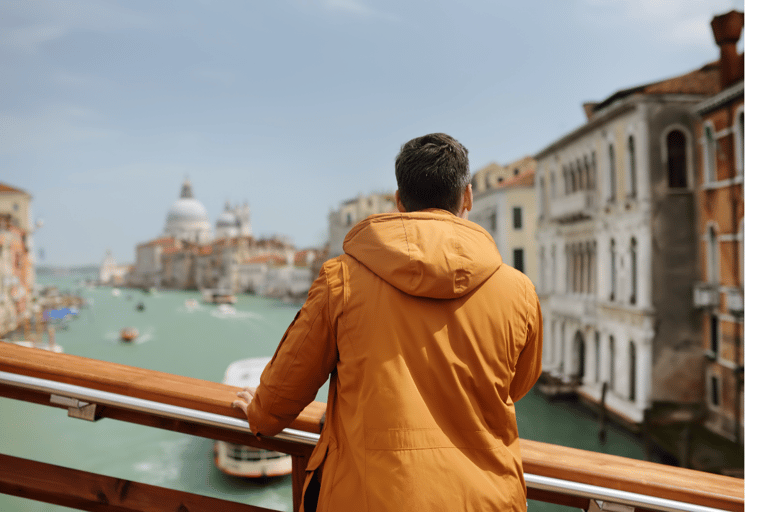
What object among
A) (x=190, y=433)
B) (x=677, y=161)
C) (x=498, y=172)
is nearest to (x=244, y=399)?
(x=190, y=433)

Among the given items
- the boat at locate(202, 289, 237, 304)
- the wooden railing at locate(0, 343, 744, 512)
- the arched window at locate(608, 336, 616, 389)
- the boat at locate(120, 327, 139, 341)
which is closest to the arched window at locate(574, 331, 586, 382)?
the arched window at locate(608, 336, 616, 389)

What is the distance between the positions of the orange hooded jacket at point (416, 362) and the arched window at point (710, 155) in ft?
15.0

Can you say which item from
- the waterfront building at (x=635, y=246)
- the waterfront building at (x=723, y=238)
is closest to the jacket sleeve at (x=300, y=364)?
the waterfront building at (x=723, y=238)

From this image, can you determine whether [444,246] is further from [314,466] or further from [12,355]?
[12,355]

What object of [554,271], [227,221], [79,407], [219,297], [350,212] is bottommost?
[219,297]

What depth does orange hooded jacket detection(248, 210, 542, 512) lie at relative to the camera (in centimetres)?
30

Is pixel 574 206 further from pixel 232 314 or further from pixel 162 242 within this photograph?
pixel 162 242

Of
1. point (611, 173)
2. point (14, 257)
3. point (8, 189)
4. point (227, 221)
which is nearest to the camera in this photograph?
point (611, 173)

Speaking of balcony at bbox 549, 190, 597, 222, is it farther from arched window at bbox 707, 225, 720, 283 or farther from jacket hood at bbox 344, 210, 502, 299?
jacket hood at bbox 344, 210, 502, 299

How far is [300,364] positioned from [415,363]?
8 centimetres

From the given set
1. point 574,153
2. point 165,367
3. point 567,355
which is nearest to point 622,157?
point 574,153

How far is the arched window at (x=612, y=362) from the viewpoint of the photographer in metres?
5.50

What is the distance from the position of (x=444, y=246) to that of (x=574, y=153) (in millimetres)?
6206

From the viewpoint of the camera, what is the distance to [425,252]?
11.9 inches
